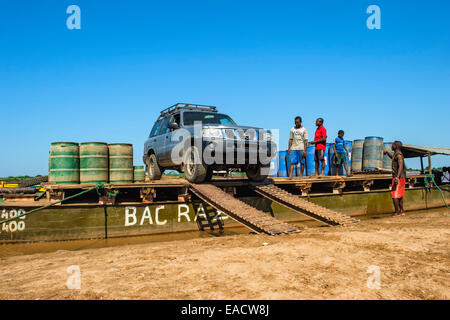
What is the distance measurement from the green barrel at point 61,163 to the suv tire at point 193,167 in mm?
2639

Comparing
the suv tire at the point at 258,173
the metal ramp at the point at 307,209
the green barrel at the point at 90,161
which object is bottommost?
the metal ramp at the point at 307,209

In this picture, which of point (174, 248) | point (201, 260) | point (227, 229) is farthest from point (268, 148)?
point (201, 260)

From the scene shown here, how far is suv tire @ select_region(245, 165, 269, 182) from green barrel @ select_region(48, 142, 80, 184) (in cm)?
438

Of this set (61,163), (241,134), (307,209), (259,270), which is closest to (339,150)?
(307,209)

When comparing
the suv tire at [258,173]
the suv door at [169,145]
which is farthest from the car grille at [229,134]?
the suv door at [169,145]

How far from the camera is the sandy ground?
2766 millimetres

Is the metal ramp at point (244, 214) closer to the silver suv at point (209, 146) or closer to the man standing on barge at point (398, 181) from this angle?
the silver suv at point (209, 146)

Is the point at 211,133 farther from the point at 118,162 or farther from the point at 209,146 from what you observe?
the point at 118,162

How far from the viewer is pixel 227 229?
781 centimetres

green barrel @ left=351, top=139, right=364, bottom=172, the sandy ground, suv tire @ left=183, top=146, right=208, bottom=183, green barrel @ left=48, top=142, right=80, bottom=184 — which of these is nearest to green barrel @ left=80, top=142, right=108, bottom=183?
green barrel @ left=48, top=142, right=80, bottom=184

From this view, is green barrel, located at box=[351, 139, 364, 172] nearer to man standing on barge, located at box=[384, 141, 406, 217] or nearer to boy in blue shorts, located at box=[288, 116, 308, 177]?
man standing on barge, located at box=[384, 141, 406, 217]

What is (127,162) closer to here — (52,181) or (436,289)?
(52,181)

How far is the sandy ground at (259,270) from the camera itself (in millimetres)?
2766
